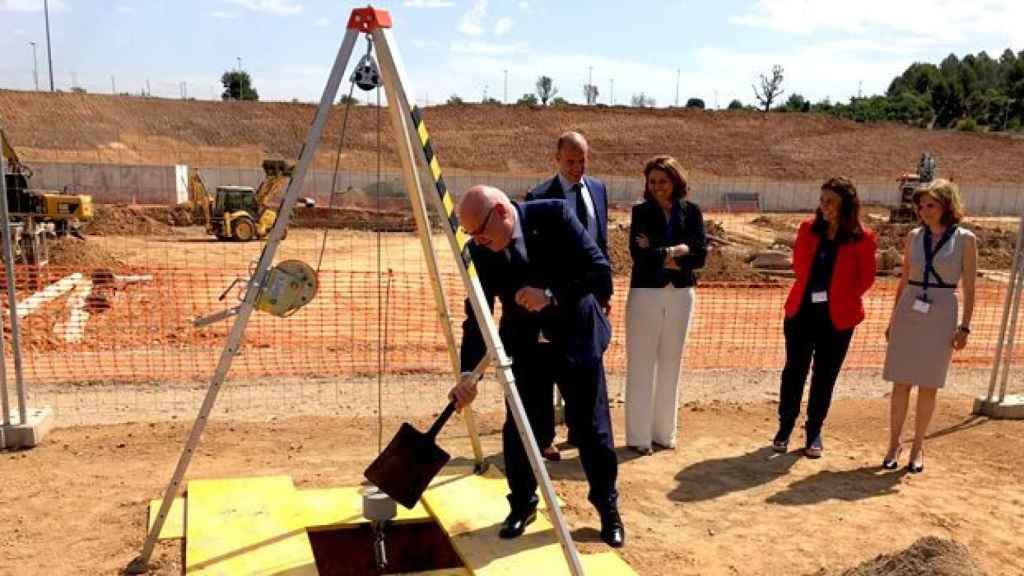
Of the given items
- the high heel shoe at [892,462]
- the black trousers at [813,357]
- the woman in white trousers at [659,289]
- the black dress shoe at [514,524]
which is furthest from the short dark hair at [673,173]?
the high heel shoe at [892,462]

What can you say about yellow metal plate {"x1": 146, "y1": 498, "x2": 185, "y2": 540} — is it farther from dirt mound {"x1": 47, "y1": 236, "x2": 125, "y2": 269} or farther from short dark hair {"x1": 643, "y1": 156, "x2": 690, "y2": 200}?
dirt mound {"x1": 47, "y1": 236, "x2": 125, "y2": 269}

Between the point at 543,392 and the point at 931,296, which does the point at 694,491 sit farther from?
the point at 931,296

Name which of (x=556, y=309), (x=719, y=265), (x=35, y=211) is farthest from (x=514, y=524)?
(x=35, y=211)

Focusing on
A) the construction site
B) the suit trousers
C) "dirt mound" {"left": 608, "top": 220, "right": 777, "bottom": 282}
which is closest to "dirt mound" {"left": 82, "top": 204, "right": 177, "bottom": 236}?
the construction site

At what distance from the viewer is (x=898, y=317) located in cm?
523

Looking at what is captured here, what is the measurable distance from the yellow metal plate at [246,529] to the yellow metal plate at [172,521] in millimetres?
54

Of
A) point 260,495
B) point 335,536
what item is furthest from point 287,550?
point 260,495

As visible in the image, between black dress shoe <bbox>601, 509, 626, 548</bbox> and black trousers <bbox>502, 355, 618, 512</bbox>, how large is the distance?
0.16 feet

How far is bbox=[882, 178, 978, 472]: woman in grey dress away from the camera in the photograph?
5.03 meters

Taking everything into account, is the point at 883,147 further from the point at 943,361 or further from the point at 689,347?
the point at 943,361

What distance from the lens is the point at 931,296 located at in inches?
202

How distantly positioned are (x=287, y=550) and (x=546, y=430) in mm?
1380

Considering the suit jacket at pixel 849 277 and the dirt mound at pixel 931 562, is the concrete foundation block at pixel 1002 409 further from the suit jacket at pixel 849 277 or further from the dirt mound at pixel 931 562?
the dirt mound at pixel 931 562

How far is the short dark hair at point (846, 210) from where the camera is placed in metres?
5.11
